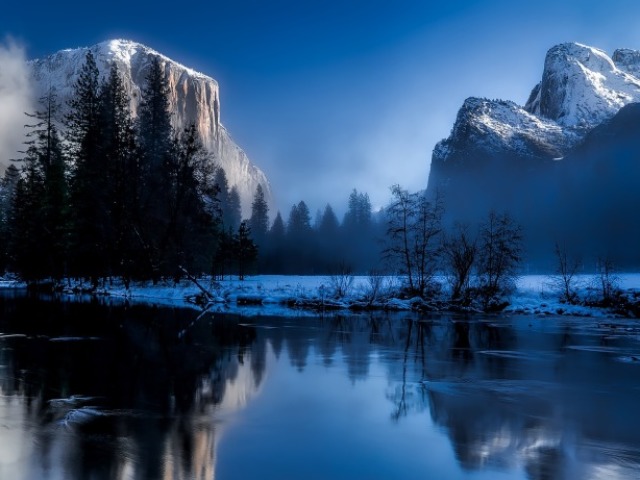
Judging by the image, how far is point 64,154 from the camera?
57188 mm

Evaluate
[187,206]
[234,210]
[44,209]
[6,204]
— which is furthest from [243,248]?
[6,204]

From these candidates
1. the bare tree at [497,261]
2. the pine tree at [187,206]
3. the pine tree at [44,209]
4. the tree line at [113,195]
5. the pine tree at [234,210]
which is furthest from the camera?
the pine tree at [234,210]

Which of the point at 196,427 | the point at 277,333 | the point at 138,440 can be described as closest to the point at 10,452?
the point at 138,440

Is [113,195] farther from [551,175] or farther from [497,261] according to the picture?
[551,175]

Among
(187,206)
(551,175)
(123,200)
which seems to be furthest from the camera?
(551,175)

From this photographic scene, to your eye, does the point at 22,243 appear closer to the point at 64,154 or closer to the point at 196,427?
the point at 64,154

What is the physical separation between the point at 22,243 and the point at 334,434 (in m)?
57.2

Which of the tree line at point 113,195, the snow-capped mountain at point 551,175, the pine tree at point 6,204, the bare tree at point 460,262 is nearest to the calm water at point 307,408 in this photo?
the bare tree at point 460,262

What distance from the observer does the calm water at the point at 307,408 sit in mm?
6164

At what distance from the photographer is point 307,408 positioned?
907cm

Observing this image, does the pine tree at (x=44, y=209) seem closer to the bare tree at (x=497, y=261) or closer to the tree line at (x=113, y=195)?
the tree line at (x=113, y=195)

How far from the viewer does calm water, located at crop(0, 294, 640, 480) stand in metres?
6.16

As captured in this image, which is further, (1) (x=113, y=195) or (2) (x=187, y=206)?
(1) (x=113, y=195)

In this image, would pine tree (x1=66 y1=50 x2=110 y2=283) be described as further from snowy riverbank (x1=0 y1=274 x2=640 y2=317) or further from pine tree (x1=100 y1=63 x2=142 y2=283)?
snowy riverbank (x1=0 y1=274 x2=640 y2=317)
